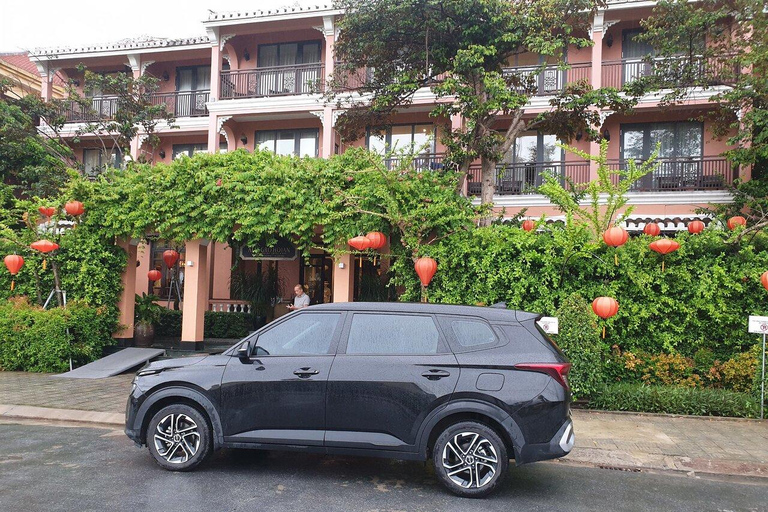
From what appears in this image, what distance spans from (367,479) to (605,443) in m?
3.31

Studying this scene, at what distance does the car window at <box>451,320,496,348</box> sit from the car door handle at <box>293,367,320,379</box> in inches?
54.6

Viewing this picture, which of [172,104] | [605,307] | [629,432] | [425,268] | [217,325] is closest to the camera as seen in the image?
[629,432]

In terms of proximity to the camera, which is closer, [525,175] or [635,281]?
[635,281]

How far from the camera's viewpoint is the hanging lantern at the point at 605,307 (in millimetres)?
8820

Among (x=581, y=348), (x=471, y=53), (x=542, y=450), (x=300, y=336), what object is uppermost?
(x=471, y=53)

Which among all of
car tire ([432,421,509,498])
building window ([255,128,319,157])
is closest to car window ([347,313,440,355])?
car tire ([432,421,509,498])

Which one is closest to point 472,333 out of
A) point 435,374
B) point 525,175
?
point 435,374

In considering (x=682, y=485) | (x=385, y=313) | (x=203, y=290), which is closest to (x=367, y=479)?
(x=385, y=313)

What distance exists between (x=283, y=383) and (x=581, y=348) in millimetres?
5390

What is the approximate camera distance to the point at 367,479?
5.48 m

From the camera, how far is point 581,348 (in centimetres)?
881

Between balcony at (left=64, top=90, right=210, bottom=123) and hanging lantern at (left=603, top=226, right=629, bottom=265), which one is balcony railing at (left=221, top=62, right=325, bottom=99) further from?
hanging lantern at (left=603, top=226, right=629, bottom=265)

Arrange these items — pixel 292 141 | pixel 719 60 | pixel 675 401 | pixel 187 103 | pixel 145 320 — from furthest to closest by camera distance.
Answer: pixel 187 103 < pixel 292 141 < pixel 145 320 < pixel 719 60 < pixel 675 401

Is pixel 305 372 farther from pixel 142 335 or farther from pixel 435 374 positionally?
pixel 142 335
